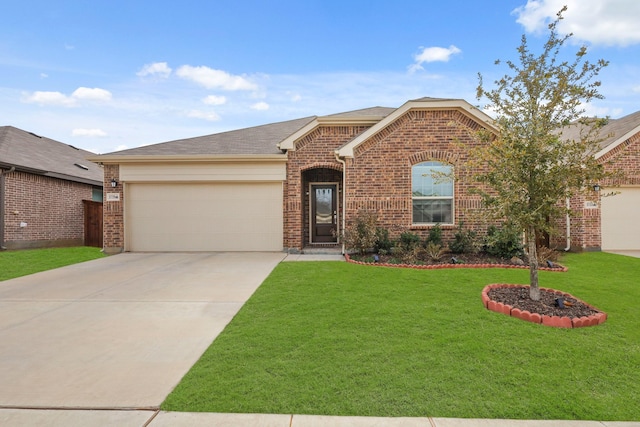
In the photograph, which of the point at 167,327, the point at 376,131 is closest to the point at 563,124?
the point at 376,131

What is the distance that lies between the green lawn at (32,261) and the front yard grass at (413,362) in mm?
6880

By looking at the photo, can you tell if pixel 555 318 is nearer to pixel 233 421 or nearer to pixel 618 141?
pixel 233 421

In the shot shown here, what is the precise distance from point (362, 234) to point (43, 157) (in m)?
14.9

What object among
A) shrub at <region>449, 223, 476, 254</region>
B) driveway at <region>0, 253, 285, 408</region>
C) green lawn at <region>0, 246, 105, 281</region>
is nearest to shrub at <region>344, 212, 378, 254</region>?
shrub at <region>449, 223, 476, 254</region>

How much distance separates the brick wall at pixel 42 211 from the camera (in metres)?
11.7

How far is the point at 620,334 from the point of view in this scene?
3.71m

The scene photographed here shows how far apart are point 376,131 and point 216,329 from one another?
7402 millimetres

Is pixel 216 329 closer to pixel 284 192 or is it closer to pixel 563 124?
pixel 563 124

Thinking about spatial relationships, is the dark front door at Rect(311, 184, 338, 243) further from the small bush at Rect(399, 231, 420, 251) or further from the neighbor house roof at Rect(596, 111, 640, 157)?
the neighbor house roof at Rect(596, 111, 640, 157)

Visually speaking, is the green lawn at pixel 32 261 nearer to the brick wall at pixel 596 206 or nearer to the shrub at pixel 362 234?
the shrub at pixel 362 234

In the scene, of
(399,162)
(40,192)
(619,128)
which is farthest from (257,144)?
(619,128)

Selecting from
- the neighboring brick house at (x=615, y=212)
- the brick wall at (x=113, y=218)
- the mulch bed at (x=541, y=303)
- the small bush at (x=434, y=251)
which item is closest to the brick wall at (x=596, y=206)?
the neighboring brick house at (x=615, y=212)

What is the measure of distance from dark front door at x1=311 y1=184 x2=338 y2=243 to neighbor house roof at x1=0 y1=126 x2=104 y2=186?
921 cm

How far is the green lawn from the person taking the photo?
25.8 ft
